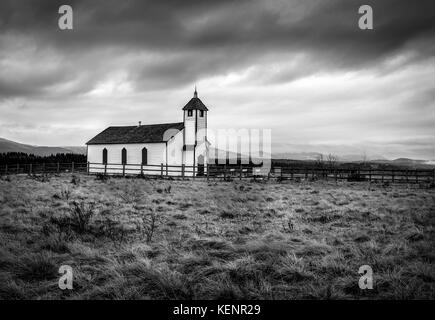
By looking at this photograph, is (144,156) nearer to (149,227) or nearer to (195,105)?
(195,105)

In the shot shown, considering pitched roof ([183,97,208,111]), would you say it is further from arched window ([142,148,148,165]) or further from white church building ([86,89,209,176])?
arched window ([142,148,148,165])

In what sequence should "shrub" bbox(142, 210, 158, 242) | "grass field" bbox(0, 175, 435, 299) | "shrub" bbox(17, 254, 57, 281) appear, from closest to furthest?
"grass field" bbox(0, 175, 435, 299) < "shrub" bbox(17, 254, 57, 281) < "shrub" bbox(142, 210, 158, 242)

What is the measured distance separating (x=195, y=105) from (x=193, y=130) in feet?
7.51

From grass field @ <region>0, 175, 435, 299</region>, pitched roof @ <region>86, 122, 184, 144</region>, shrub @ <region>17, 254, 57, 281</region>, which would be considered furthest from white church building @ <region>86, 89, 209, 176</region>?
shrub @ <region>17, 254, 57, 281</region>

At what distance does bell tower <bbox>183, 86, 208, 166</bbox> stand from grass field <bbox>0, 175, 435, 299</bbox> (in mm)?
20967

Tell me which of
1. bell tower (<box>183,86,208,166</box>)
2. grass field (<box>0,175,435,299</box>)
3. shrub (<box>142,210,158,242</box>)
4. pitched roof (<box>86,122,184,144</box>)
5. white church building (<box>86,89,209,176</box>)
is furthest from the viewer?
pitched roof (<box>86,122,184,144</box>)

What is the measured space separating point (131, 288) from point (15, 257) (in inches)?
90.3

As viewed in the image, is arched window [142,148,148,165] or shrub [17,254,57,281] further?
arched window [142,148,148,165]

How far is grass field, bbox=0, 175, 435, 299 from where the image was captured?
3980 millimetres

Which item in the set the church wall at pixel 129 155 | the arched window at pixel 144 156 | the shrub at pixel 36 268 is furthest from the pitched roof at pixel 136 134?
the shrub at pixel 36 268

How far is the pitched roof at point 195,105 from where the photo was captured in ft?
99.3

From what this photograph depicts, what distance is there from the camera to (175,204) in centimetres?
1140
